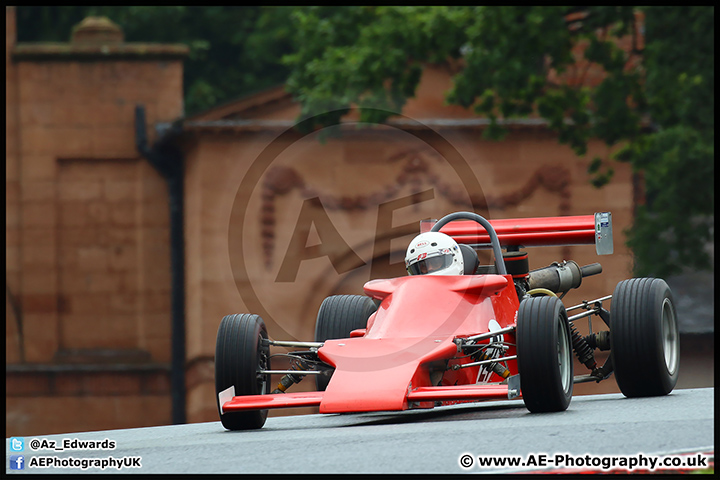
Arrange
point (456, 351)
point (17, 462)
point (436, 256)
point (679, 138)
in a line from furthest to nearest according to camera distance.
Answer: point (679, 138), point (436, 256), point (456, 351), point (17, 462)

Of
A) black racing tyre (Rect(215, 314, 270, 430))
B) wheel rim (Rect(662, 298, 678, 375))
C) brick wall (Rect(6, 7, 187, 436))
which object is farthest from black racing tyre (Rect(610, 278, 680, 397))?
brick wall (Rect(6, 7, 187, 436))

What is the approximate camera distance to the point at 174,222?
874 inches

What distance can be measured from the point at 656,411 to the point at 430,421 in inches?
53.4

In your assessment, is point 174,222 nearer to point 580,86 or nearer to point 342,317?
point 580,86

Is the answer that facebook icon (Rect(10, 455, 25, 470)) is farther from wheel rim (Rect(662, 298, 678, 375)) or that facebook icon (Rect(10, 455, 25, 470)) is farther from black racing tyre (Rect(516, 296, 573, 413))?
wheel rim (Rect(662, 298, 678, 375))

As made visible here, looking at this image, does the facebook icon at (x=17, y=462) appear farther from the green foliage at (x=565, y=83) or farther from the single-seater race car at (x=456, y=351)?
the green foliage at (x=565, y=83)

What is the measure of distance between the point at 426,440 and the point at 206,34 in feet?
78.2

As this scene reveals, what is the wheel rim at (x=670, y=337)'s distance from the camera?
8648 millimetres

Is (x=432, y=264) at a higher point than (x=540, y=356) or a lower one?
higher

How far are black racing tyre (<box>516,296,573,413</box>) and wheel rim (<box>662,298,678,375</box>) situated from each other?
1.37m

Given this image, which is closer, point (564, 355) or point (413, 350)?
point (413, 350)

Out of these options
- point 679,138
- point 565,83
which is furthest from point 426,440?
point 565,83

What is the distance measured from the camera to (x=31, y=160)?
22.2 meters

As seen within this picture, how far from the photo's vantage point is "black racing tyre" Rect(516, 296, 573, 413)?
23.8ft
